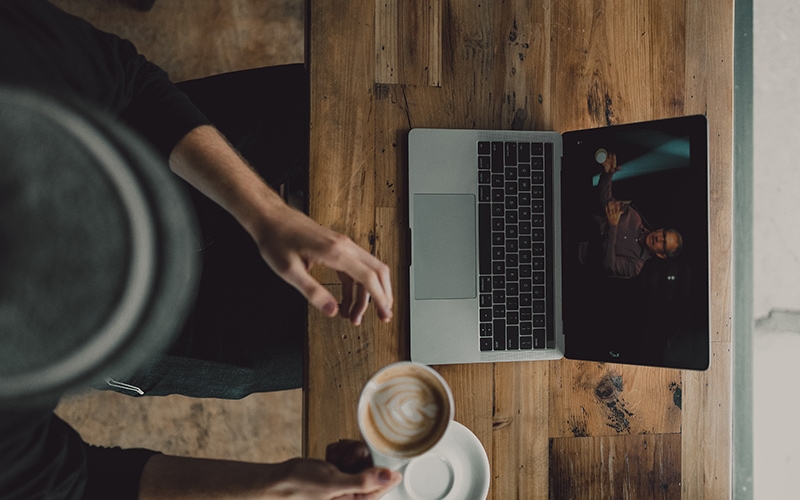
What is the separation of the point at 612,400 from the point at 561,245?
0.27m

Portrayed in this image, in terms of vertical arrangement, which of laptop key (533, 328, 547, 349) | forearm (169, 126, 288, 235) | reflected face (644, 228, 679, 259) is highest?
forearm (169, 126, 288, 235)

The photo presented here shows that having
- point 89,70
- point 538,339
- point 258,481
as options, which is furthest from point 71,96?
point 538,339

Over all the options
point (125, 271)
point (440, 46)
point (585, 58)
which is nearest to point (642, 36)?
point (585, 58)

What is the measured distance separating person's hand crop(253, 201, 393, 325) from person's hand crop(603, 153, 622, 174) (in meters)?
0.41

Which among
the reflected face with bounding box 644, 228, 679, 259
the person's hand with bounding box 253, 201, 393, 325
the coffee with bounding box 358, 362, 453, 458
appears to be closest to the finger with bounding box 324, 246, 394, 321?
the person's hand with bounding box 253, 201, 393, 325

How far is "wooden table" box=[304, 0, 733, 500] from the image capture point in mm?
919

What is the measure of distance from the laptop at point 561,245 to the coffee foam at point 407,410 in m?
0.13

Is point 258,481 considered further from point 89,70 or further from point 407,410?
point 89,70

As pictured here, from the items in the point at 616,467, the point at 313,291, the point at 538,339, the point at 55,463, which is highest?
the point at 313,291

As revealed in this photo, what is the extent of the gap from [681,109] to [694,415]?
1.70 ft

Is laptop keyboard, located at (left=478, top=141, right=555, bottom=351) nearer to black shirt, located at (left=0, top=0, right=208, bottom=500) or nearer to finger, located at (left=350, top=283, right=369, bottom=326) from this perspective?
finger, located at (left=350, top=283, right=369, bottom=326)

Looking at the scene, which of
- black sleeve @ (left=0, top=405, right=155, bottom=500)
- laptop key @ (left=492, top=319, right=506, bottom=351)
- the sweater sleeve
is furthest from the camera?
laptop key @ (left=492, top=319, right=506, bottom=351)

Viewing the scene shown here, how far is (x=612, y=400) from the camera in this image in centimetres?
100

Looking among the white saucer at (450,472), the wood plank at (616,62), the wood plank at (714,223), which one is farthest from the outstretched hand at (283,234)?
the wood plank at (714,223)
